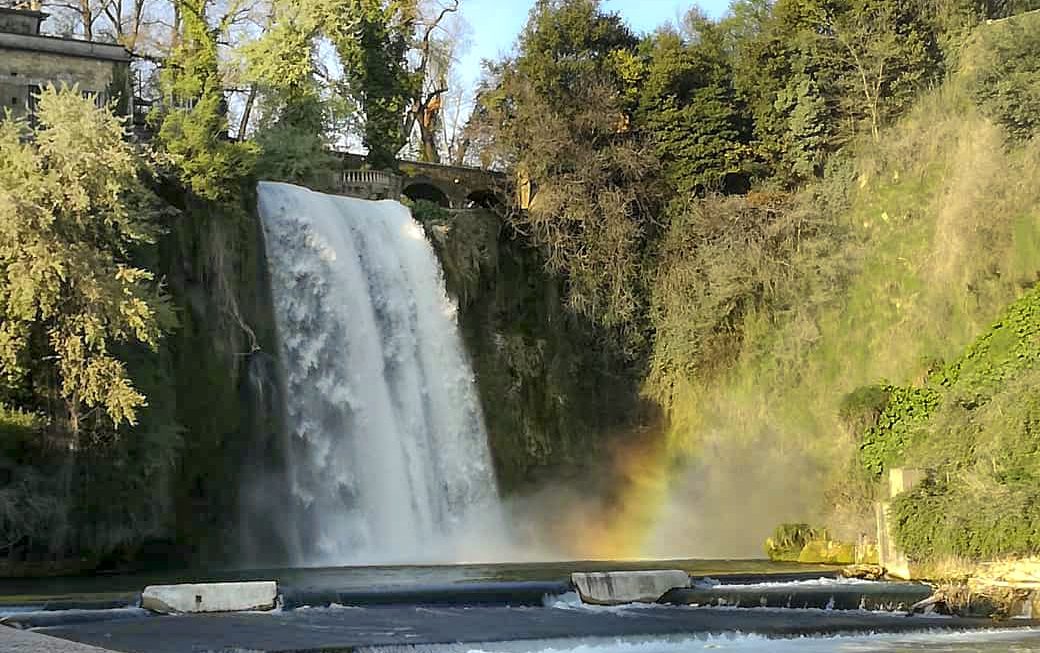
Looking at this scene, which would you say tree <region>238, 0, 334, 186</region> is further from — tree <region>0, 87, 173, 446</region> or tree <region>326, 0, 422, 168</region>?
tree <region>0, 87, 173, 446</region>

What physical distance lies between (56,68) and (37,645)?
2276 centimetres

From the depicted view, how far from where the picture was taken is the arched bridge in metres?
34.4

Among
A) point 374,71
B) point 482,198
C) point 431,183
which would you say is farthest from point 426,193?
point 374,71

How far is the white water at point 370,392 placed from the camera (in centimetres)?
2562

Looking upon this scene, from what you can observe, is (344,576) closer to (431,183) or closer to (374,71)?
(431,183)

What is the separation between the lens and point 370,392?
26.9 metres

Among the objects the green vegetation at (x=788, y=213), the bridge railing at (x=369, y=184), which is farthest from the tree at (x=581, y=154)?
the bridge railing at (x=369, y=184)

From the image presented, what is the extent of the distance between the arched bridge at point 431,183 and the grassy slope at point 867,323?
28.7ft

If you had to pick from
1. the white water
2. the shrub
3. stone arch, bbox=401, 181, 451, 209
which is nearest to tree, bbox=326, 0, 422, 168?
stone arch, bbox=401, 181, 451, 209

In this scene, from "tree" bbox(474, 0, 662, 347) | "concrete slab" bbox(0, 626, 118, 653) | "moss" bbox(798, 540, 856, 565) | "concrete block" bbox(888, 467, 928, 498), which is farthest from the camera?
"tree" bbox(474, 0, 662, 347)

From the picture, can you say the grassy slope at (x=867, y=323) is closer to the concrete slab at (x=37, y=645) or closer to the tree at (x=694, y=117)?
the tree at (x=694, y=117)

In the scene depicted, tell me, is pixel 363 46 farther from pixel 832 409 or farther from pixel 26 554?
pixel 26 554

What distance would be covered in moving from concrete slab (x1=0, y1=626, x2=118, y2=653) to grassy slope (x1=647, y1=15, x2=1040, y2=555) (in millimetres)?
19908

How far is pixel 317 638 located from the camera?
536 inches
